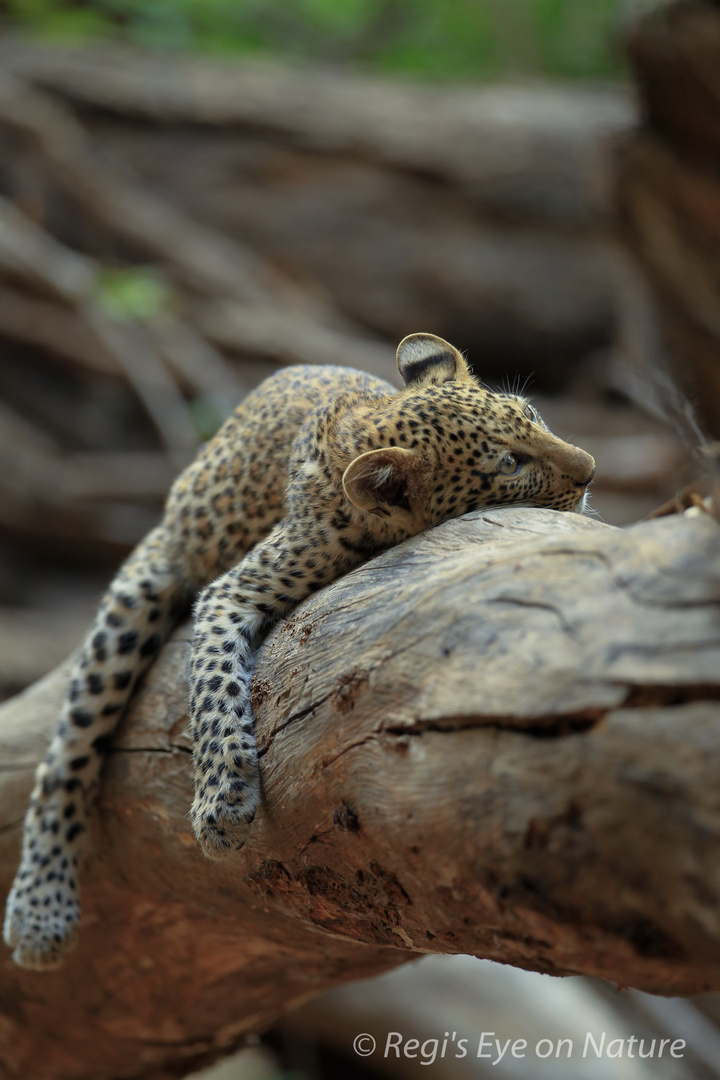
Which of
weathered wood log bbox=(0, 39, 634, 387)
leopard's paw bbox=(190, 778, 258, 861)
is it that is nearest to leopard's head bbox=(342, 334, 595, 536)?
leopard's paw bbox=(190, 778, 258, 861)

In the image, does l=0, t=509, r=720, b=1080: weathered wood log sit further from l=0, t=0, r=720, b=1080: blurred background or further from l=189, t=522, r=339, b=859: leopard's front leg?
l=0, t=0, r=720, b=1080: blurred background

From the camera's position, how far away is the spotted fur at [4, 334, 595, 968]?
369 centimetres

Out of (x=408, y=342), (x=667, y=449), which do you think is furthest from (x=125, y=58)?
(x=408, y=342)

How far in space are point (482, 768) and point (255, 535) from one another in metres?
2.68

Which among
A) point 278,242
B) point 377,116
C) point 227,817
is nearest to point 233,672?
point 227,817

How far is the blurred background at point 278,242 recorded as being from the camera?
1155 cm

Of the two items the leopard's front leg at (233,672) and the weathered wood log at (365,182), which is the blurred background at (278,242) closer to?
the weathered wood log at (365,182)

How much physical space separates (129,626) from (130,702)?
1.22 ft

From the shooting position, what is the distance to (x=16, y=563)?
12859 millimetres

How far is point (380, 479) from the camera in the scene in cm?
372

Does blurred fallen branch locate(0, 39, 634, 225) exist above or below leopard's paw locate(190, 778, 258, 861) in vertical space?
above

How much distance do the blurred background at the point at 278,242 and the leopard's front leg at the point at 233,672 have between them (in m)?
6.55

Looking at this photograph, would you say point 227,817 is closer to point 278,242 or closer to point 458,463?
point 458,463

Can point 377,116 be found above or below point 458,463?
above
